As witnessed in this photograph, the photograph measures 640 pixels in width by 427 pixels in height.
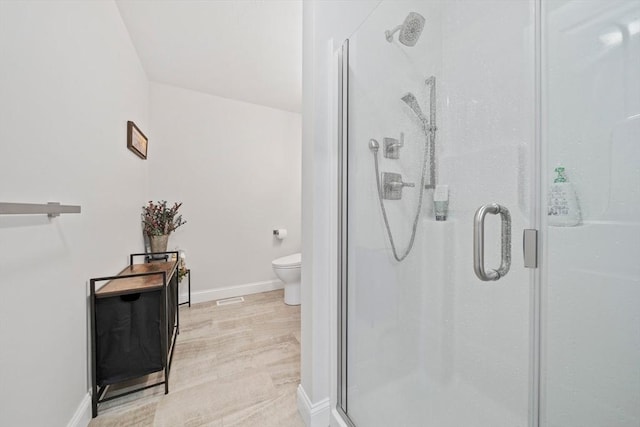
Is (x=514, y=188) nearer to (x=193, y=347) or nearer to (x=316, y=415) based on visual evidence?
(x=316, y=415)

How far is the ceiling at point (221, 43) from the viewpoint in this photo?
1.73m

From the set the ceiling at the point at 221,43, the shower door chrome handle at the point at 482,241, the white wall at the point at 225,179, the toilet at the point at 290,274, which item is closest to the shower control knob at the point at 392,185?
the shower door chrome handle at the point at 482,241

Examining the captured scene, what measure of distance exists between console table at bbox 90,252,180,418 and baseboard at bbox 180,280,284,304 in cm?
137

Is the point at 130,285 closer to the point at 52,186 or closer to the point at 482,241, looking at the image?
the point at 52,186

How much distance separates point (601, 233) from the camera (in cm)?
76

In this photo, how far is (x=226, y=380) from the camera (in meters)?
1.61

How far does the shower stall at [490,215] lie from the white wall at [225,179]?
2.14 meters

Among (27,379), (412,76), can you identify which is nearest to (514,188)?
(412,76)

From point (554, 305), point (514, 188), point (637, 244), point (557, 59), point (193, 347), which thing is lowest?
point (193, 347)

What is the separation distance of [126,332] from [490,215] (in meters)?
1.90

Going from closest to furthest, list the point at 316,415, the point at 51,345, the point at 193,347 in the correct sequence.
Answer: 1. the point at 51,345
2. the point at 316,415
3. the point at 193,347

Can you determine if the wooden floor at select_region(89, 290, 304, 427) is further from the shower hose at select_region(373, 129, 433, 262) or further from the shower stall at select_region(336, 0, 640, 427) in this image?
the shower hose at select_region(373, 129, 433, 262)

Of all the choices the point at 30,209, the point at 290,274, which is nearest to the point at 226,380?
the point at 290,274

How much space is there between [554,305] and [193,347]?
2.21 m
